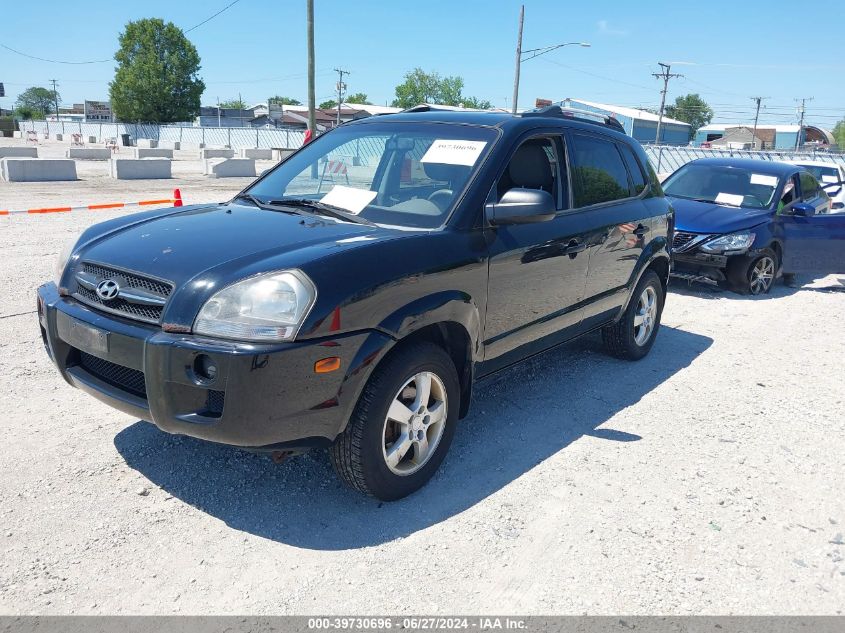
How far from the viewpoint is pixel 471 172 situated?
3670mm

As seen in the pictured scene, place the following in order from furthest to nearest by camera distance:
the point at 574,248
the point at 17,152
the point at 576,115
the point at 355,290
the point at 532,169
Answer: the point at 17,152 < the point at 576,115 < the point at 574,248 < the point at 532,169 < the point at 355,290

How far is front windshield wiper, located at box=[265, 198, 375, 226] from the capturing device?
11.7 ft

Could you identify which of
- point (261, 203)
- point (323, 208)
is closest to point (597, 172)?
point (323, 208)

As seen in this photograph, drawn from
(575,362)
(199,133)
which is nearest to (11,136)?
(199,133)

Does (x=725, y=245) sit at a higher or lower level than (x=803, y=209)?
lower

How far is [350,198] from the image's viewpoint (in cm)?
377

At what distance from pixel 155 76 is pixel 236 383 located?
83595mm

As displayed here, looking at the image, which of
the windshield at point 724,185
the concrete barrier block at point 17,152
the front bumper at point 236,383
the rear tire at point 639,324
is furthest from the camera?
the concrete barrier block at point 17,152

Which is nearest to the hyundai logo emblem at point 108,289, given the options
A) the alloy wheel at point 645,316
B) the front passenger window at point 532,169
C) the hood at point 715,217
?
the front passenger window at point 532,169

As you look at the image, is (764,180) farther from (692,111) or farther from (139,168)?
(692,111)

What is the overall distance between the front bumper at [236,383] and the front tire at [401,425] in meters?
0.12

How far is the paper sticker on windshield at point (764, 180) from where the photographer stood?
9180 millimetres

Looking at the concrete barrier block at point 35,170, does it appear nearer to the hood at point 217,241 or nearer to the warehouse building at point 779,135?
the hood at point 217,241

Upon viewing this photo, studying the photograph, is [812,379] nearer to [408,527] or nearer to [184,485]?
[408,527]
